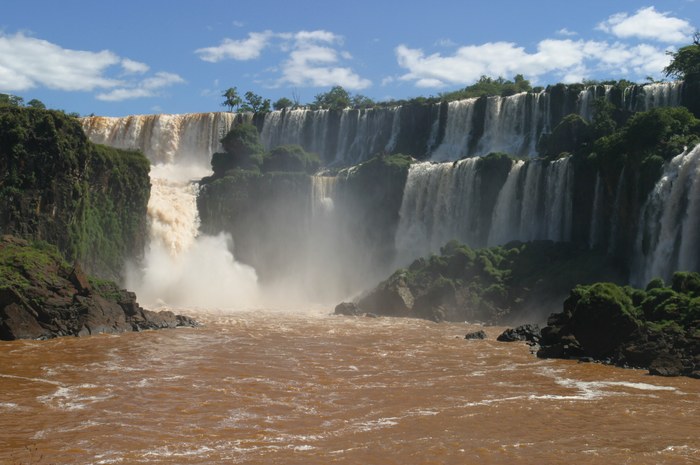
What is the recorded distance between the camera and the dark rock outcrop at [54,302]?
31.0m

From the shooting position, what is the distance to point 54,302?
106ft

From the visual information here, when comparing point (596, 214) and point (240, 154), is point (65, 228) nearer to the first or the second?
point (240, 154)

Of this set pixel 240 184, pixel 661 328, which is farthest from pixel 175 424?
pixel 240 184

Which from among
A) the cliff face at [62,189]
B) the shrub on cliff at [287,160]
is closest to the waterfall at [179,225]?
the cliff face at [62,189]

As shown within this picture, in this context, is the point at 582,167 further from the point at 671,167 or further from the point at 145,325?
the point at 145,325

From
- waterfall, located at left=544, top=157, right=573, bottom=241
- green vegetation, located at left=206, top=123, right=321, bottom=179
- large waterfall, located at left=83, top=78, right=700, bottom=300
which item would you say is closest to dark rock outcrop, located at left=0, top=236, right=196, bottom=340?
large waterfall, located at left=83, top=78, right=700, bottom=300

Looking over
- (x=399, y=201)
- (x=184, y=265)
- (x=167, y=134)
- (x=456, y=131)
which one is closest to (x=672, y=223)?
(x=399, y=201)

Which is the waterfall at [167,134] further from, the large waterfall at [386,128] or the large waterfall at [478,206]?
the large waterfall at [478,206]

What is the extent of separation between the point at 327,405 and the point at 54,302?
16143 millimetres

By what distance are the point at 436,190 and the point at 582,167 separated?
1096 centimetres

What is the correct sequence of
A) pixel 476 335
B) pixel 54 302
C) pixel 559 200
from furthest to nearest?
pixel 559 200, pixel 476 335, pixel 54 302

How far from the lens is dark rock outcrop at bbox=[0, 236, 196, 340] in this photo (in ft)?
102

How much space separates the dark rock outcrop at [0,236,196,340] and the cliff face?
12.1ft

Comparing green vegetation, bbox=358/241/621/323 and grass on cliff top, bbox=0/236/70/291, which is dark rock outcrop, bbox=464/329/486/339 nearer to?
green vegetation, bbox=358/241/621/323
